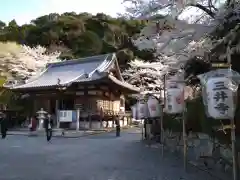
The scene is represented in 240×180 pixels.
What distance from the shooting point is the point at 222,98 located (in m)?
6.04

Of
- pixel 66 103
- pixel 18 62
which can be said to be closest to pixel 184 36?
pixel 66 103

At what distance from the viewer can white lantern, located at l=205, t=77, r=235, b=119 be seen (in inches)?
237

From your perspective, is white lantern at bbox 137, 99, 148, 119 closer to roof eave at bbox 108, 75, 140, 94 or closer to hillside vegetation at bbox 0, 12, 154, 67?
→ roof eave at bbox 108, 75, 140, 94

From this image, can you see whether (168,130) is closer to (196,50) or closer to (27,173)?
(196,50)

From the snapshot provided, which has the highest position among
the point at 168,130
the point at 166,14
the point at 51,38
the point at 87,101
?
the point at 51,38

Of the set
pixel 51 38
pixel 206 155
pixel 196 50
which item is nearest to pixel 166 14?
Result: pixel 196 50

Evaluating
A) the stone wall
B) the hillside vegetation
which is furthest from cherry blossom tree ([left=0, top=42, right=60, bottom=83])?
the stone wall

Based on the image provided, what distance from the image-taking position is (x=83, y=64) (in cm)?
3444

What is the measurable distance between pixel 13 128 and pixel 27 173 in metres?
22.8

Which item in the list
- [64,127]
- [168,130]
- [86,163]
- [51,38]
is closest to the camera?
[86,163]

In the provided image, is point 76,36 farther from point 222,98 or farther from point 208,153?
point 222,98

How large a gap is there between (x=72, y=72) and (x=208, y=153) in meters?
25.0

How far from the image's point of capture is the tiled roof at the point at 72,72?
29.3 metres

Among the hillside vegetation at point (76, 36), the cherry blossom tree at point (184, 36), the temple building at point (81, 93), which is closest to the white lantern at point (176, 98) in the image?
the cherry blossom tree at point (184, 36)
